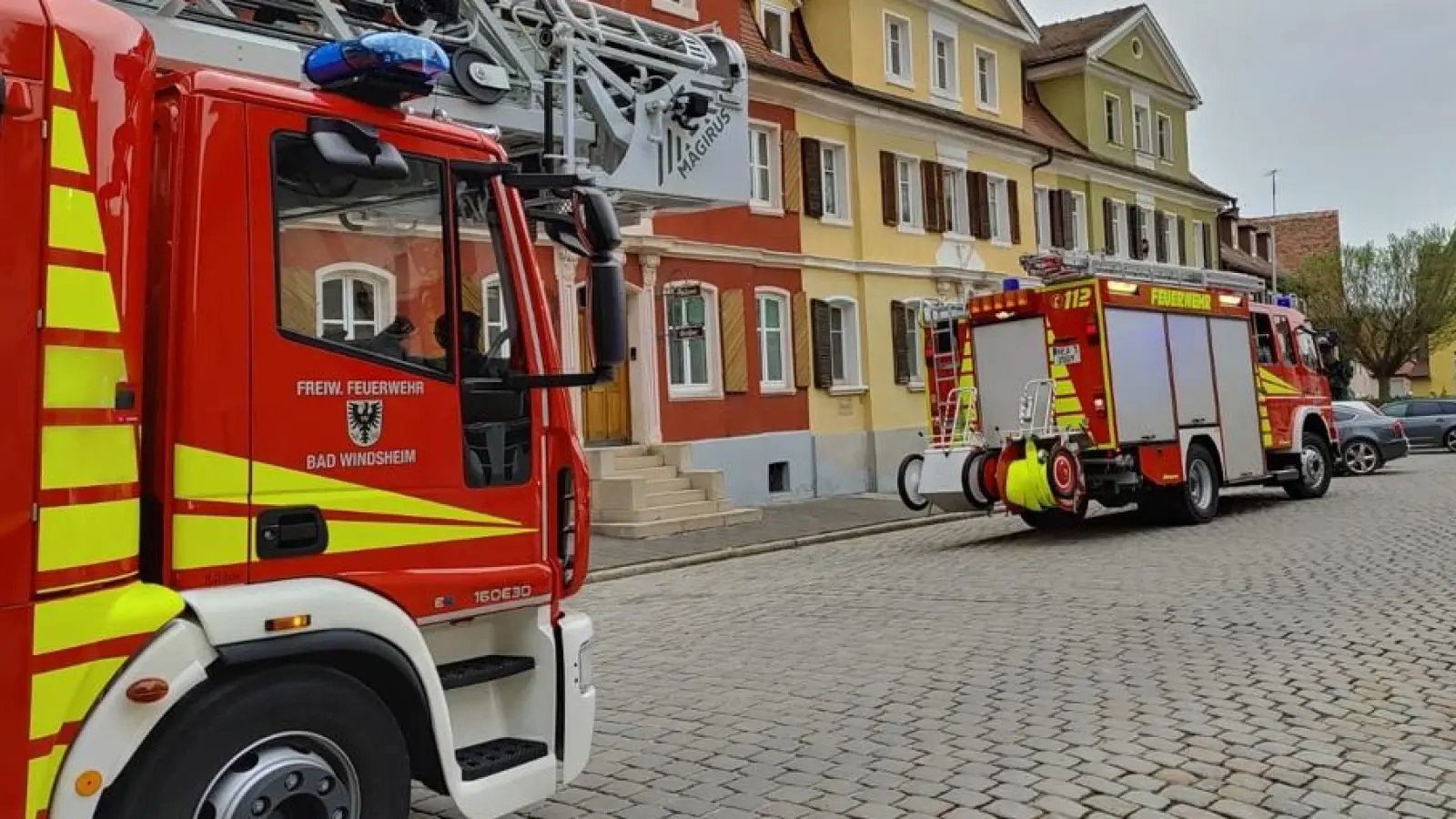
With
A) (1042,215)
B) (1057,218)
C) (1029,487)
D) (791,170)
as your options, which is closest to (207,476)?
(1029,487)

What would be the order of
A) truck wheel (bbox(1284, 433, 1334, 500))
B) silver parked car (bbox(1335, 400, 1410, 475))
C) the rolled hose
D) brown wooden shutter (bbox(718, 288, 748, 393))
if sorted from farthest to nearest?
Answer: 1. silver parked car (bbox(1335, 400, 1410, 475))
2. brown wooden shutter (bbox(718, 288, 748, 393))
3. truck wheel (bbox(1284, 433, 1334, 500))
4. the rolled hose

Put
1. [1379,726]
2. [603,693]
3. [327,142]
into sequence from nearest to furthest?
[327,142]
[1379,726]
[603,693]

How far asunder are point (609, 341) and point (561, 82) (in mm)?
2384

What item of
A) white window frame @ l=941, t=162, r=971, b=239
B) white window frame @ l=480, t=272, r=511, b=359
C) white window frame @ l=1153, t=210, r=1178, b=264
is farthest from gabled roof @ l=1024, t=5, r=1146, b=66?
white window frame @ l=480, t=272, r=511, b=359

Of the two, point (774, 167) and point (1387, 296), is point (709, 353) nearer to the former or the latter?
point (774, 167)

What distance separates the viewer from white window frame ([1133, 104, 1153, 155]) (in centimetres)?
3559

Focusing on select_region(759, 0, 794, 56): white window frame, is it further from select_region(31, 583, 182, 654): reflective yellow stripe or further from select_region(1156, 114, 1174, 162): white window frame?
select_region(31, 583, 182, 654): reflective yellow stripe

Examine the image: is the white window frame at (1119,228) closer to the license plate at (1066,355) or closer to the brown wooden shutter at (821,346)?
the brown wooden shutter at (821,346)

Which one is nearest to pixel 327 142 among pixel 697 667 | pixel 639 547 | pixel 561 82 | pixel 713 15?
pixel 561 82

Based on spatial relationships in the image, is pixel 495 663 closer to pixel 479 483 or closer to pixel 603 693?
pixel 479 483

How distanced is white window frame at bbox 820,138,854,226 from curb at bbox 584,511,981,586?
681cm

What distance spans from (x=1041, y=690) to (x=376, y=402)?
4.33 meters

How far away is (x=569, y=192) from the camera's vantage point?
433 cm

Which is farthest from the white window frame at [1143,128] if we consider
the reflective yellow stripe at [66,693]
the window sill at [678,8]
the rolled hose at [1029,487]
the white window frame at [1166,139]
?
the reflective yellow stripe at [66,693]
